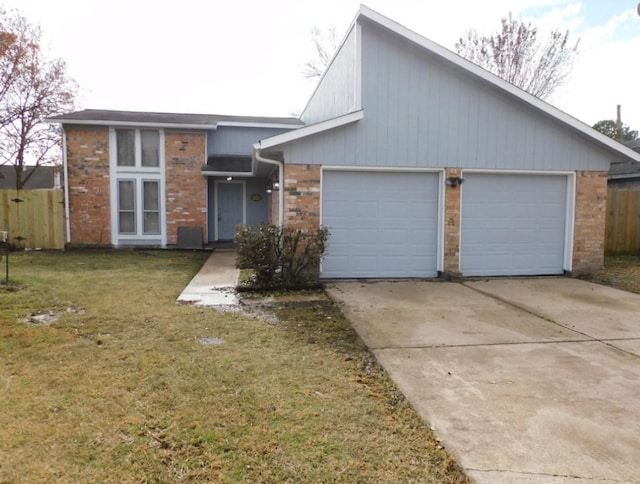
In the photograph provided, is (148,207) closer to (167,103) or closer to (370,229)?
(370,229)

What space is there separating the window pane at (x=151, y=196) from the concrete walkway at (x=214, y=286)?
4.03m

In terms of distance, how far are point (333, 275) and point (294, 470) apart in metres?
6.37

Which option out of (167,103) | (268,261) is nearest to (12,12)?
(167,103)

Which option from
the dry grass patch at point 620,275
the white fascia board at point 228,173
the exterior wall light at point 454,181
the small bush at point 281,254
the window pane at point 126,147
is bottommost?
the dry grass patch at point 620,275

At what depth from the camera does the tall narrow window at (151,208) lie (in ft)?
47.0

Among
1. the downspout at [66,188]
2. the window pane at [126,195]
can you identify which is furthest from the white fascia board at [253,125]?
the downspout at [66,188]

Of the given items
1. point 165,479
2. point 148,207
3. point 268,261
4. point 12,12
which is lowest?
point 165,479

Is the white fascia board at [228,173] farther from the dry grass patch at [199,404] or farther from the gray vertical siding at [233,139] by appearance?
the dry grass patch at [199,404]

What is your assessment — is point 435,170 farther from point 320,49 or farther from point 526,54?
point 320,49

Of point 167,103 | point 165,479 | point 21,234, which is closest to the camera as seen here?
point 165,479

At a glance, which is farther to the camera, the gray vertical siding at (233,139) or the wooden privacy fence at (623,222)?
the gray vertical siding at (233,139)

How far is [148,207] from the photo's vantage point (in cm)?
1436

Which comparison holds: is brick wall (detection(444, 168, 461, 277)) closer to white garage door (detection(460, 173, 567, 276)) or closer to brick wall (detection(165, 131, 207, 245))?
white garage door (detection(460, 173, 567, 276))

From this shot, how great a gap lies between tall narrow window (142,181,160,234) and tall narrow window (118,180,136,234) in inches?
13.4
